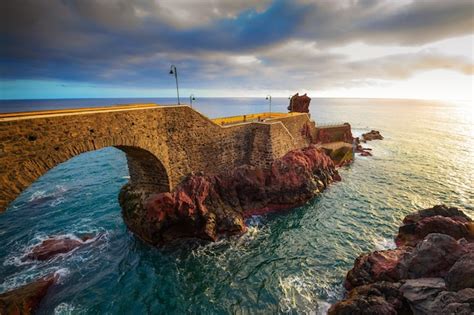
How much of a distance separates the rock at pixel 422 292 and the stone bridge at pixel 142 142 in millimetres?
17107

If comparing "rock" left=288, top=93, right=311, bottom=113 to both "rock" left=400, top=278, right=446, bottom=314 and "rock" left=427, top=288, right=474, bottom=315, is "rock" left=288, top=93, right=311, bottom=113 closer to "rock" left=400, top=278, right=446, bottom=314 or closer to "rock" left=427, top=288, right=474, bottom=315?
"rock" left=400, top=278, right=446, bottom=314

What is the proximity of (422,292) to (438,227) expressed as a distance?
10003mm

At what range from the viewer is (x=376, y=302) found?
40.0 ft

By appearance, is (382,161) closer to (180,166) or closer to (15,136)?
(180,166)

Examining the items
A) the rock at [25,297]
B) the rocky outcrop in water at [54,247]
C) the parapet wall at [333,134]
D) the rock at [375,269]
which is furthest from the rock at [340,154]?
the rock at [25,297]

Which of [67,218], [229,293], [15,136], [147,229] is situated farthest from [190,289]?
[67,218]

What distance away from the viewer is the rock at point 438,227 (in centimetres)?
1853

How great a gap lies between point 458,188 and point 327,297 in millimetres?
31862

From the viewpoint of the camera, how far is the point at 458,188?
3291cm

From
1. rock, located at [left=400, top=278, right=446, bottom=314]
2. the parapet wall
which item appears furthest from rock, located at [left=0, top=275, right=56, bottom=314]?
the parapet wall

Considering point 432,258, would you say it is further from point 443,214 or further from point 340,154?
point 340,154

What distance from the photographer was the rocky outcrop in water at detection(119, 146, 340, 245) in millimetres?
19875

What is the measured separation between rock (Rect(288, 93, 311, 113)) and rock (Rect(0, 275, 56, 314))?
45.4m

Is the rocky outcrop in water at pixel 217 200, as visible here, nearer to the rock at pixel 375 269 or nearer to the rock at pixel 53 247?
the rock at pixel 53 247
